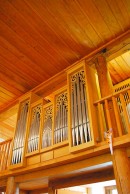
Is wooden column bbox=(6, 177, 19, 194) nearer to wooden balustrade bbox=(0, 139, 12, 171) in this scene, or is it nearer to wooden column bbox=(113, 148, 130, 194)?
wooden balustrade bbox=(0, 139, 12, 171)

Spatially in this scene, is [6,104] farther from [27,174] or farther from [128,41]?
[128,41]

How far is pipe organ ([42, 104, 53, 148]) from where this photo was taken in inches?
183

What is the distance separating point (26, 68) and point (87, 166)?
3.20 metres

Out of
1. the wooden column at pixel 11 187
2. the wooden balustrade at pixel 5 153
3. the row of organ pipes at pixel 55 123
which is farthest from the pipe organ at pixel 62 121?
the wooden balustrade at pixel 5 153

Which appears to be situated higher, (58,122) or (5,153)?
(58,122)

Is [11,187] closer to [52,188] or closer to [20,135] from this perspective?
Answer: [52,188]

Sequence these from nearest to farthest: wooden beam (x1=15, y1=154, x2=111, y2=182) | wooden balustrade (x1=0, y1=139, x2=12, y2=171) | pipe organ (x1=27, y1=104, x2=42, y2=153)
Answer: wooden beam (x1=15, y1=154, x2=111, y2=182) < pipe organ (x1=27, y1=104, x2=42, y2=153) < wooden balustrade (x1=0, y1=139, x2=12, y2=171)

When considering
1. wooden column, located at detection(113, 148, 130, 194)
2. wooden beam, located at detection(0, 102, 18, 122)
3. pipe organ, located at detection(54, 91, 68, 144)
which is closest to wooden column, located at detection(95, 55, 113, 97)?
pipe organ, located at detection(54, 91, 68, 144)

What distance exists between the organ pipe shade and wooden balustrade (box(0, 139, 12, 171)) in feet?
8.95

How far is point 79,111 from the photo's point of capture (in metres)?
4.20

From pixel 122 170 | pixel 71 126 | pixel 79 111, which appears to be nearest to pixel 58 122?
pixel 71 126

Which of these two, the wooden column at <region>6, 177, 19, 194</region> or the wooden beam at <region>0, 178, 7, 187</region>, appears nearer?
the wooden column at <region>6, 177, 19, 194</region>

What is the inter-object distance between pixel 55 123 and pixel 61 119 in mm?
193

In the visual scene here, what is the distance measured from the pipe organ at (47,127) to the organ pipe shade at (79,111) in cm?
86
